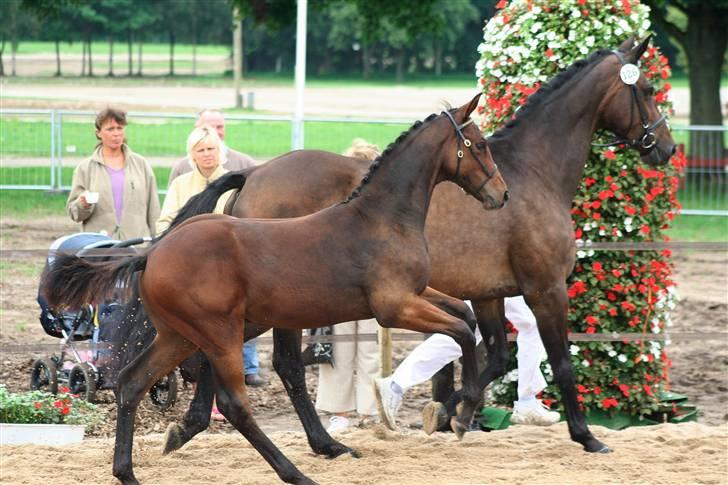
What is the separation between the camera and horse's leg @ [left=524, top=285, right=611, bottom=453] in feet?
21.6

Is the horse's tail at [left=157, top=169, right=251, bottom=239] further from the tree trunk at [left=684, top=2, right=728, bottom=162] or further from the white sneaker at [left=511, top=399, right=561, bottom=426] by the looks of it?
the tree trunk at [left=684, top=2, right=728, bottom=162]

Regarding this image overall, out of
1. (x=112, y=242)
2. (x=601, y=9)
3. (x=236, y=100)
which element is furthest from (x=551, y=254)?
(x=236, y=100)

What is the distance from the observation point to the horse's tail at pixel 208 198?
6.56m

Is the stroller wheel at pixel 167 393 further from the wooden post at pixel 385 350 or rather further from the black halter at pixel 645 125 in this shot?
the black halter at pixel 645 125

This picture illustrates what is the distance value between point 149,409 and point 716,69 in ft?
50.7

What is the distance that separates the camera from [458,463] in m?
6.29

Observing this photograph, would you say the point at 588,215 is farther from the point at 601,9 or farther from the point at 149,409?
the point at 149,409

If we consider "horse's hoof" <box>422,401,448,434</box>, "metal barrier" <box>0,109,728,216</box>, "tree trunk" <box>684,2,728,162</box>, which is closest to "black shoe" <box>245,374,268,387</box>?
"horse's hoof" <box>422,401,448,434</box>

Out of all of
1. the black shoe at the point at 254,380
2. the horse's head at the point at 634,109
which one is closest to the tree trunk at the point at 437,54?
the black shoe at the point at 254,380

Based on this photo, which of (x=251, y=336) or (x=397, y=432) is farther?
(x=397, y=432)

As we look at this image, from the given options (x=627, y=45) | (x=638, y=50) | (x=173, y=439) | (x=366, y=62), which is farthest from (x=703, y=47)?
(x=366, y=62)

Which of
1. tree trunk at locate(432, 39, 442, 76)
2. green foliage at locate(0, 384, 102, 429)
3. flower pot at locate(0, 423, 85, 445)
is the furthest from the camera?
tree trunk at locate(432, 39, 442, 76)

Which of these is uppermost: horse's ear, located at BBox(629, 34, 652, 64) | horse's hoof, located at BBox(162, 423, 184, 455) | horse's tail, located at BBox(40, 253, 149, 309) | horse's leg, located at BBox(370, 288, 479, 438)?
horse's ear, located at BBox(629, 34, 652, 64)

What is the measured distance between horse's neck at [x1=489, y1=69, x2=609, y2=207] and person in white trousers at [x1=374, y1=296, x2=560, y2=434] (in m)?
0.92
